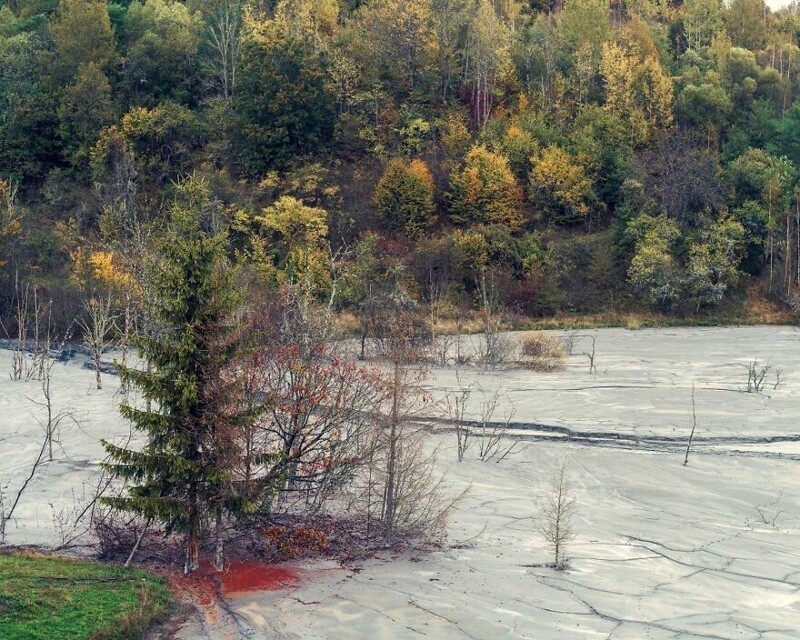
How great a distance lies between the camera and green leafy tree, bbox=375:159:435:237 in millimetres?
44906

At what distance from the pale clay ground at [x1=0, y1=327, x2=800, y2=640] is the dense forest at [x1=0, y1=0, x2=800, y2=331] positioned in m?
12.0

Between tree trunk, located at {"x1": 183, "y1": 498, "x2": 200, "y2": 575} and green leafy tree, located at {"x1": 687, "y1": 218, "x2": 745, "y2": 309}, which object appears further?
green leafy tree, located at {"x1": 687, "y1": 218, "x2": 745, "y2": 309}

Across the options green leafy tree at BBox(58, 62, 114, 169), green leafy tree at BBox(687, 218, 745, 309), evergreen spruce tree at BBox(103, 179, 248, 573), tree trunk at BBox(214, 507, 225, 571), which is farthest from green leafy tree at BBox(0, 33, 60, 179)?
tree trunk at BBox(214, 507, 225, 571)

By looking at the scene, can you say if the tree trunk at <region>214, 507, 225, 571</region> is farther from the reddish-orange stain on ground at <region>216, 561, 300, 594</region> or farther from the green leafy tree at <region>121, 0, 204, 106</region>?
the green leafy tree at <region>121, 0, 204, 106</region>

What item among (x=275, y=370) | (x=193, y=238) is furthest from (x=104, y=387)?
(x=193, y=238)

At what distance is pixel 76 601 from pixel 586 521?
8.84 meters

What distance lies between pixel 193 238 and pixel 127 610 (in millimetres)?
5329

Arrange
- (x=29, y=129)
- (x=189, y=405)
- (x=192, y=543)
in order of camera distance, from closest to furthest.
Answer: (x=189, y=405) < (x=192, y=543) < (x=29, y=129)

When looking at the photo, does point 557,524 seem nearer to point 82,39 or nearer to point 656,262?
point 656,262

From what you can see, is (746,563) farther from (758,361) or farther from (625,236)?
(625,236)

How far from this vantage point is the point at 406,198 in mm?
44969

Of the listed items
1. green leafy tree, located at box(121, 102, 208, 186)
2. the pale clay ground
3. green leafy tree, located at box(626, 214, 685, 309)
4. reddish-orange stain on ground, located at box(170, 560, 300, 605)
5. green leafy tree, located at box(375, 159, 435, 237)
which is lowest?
reddish-orange stain on ground, located at box(170, 560, 300, 605)

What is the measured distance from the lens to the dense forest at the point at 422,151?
42031 millimetres

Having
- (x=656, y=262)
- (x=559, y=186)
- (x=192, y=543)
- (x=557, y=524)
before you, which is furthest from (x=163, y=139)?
(x=557, y=524)
